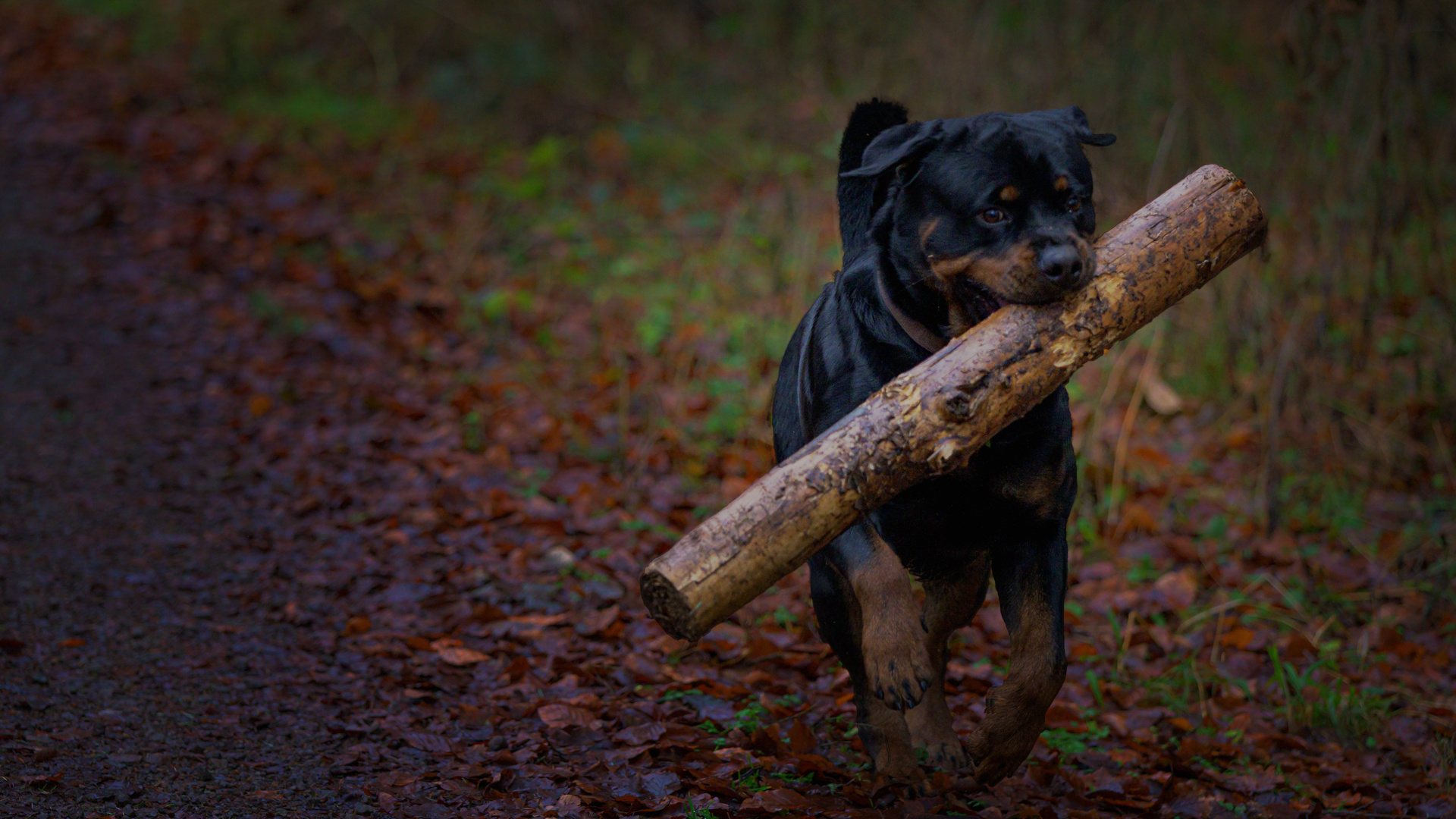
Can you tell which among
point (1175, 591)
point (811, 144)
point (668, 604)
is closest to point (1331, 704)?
point (1175, 591)

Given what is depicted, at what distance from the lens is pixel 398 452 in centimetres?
598

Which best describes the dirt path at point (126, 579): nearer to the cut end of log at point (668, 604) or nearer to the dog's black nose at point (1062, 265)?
the cut end of log at point (668, 604)

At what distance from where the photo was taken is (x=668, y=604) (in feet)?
8.05

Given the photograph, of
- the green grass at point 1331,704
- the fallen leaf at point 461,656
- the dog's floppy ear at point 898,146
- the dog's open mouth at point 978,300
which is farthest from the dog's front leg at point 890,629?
the green grass at point 1331,704

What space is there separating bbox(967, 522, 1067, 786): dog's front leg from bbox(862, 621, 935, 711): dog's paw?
0.38m

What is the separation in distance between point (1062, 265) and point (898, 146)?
0.63 m

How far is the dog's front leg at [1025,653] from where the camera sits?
9.86 ft

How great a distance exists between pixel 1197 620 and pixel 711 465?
7.88 feet

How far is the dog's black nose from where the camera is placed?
271 cm

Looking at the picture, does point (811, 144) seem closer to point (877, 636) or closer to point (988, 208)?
point (988, 208)

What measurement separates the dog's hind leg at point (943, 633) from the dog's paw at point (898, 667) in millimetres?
716

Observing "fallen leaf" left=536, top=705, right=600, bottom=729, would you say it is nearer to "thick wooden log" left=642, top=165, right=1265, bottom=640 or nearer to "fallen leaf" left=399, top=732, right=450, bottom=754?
"fallen leaf" left=399, top=732, right=450, bottom=754

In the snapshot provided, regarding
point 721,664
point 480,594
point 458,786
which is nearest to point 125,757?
point 458,786

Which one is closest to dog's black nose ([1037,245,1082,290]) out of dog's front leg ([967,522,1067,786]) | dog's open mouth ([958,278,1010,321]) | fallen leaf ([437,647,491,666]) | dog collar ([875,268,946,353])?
dog's open mouth ([958,278,1010,321])
